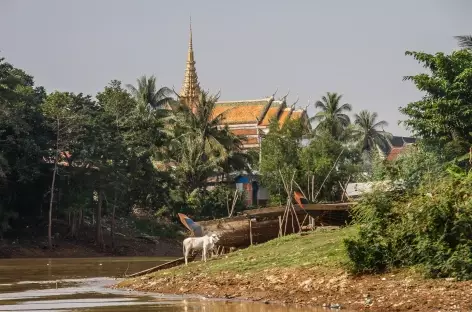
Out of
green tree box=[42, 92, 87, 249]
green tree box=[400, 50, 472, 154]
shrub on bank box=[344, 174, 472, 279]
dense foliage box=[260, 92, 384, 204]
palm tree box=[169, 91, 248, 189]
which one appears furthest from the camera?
palm tree box=[169, 91, 248, 189]

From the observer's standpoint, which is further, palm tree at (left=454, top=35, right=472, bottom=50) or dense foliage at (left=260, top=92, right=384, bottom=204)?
dense foliage at (left=260, top=92, right=384, bottom=204)

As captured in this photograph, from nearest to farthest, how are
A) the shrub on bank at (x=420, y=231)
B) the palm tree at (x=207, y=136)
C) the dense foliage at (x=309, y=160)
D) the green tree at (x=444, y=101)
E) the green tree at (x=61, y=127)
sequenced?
the shrub on bank at (x=420, y=231), the green tree at (x=444, y=101), the green tree at (x=61, y=127), the dense foliage at (x=309, y=160), the palm tree at (x=207, y=136)

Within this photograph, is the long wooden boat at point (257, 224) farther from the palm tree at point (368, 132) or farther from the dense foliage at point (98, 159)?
the palm tree at point (368, 132)

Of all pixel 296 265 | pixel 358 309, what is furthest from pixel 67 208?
pixel 358 309

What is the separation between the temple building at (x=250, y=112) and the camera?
81450 mm

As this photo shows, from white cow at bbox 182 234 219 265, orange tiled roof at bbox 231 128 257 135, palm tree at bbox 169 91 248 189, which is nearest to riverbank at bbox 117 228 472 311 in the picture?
white cow at bbox 182 234 219 265

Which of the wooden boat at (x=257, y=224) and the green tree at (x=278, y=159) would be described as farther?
the green tree at (x=278, y=159)

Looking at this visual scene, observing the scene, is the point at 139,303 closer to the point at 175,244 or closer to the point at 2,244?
the point at 2,244

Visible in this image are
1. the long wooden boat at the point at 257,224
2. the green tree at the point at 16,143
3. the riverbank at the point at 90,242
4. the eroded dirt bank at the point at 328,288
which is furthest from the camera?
the riverbank at the point at 90,242

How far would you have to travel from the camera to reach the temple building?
8145cm

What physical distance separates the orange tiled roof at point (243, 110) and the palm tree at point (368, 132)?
818 cm

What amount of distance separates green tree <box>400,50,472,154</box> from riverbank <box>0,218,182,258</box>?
18.7 metres

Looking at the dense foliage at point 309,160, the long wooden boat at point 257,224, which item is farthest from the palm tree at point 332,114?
the long wooden boat at point 257,224

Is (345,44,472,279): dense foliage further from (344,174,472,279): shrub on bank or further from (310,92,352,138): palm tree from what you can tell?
(310,92,352,138): palm tree
